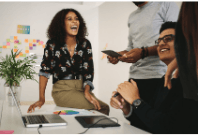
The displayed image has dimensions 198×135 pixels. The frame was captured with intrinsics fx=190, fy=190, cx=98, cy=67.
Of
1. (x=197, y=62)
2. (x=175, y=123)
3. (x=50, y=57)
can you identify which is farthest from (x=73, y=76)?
(x=197, y=62)

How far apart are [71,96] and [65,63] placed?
0.94 feet

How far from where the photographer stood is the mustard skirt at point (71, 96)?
1.37m

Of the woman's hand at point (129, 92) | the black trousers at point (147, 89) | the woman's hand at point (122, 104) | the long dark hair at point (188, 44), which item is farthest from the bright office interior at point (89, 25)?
the long dark hair at point (188, 44)

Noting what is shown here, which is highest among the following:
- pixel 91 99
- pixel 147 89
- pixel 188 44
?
pixel 188 44

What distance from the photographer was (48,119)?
857 millimetres

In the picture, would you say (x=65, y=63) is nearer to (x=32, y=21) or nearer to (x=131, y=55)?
(x=131, y=55)

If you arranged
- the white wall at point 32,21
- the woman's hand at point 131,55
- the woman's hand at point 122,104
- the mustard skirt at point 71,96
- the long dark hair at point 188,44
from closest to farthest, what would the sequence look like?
the long dark hair at point 188,44 → the woman's hand at point 122,104 → the woman's hand at point 131,55 → the mustard skirt at point 71,96 → the white wall at point 32,21

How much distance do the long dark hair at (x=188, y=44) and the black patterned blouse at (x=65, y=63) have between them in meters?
1.08

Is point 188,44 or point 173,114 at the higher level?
point 188,44

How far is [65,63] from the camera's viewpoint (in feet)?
5.08

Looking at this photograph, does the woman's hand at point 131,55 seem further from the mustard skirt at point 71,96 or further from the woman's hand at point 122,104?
the mustard skirt at point 71,96

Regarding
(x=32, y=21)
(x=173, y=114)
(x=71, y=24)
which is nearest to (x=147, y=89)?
(x=173, y=114)

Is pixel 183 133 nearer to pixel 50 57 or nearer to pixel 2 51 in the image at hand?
pixel 50 57

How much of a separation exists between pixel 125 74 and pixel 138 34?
1.67 m
